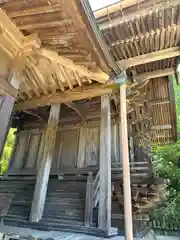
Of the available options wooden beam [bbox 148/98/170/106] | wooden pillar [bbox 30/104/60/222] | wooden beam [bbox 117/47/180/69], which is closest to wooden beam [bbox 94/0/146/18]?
wooden beam [bbox 117/47/180/69]

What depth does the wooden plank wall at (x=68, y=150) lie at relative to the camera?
7.50m

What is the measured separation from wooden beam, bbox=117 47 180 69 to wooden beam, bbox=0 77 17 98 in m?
2.79

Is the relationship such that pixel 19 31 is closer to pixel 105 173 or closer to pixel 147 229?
pixel 105 173

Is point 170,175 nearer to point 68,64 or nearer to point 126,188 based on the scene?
point 126,188

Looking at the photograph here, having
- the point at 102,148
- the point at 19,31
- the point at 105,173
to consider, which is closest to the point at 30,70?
the point at 19,31

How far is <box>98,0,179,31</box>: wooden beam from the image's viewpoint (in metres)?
3.86

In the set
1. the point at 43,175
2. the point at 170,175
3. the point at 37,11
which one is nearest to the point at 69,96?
the point at 43,175

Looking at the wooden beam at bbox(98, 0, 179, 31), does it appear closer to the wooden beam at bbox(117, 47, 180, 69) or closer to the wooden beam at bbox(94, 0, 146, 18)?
the wooden beam at bbox(94, 0, 146, 18)

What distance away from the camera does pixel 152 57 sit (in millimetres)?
4914

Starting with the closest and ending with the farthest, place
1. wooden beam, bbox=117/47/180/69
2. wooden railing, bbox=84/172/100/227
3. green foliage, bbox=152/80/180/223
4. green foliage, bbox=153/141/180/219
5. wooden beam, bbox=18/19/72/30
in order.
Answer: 1. wooden beam, bbox=18/19/72/30
2. wooden railing, bbox=84/172/100/227
3. wooden beam, bbox=117/47/180/69
4. green foliage, bbox=152/80/180/223
5. green foliage, bbox=153/141/180/219

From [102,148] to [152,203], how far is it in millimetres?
2449

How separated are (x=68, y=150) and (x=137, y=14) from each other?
17.9 feet

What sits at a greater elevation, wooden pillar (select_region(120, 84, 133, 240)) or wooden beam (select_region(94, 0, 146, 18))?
wooden beam (select_region(94, 0, 146, 18))

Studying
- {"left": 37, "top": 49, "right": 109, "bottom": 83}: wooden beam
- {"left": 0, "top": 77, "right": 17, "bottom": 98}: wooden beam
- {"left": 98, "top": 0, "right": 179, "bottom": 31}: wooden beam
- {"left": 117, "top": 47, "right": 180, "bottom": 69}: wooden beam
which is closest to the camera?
{"left": 0, "top": 77, "right": 17, "bottom": 98}: wooden beam
